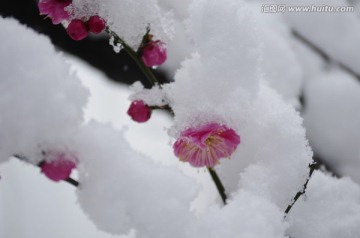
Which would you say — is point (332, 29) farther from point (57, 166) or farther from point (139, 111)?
point (57, 166)

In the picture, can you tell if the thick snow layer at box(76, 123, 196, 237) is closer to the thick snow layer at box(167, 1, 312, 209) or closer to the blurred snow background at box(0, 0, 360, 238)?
the thick snow layer at box(167, 1, 312, 209)

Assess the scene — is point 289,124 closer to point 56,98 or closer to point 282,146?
point 282,146

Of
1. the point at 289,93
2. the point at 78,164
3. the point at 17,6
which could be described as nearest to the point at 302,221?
the point at 78,164

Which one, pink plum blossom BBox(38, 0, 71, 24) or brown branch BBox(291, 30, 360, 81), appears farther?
brown branch BBox(291, 30, 360, 81)

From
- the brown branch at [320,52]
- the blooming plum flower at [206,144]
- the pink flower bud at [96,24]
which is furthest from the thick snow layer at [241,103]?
the brown branch at [320,52]

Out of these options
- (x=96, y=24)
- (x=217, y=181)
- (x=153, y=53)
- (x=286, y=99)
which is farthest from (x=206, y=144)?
(x=286, y=99)

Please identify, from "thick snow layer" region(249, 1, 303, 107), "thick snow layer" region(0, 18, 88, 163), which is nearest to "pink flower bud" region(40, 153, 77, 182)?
"thick snow layer" region(0, 18, 88, 163)
